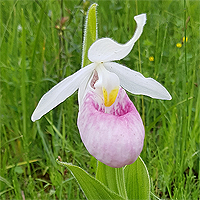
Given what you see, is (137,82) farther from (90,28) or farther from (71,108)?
(71,108)

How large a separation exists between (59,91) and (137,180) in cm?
42

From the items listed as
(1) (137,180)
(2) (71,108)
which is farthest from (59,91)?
(2) (71,108)

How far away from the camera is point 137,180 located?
0.94m

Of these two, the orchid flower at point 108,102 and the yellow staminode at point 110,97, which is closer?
the orchid flower at point 108,102

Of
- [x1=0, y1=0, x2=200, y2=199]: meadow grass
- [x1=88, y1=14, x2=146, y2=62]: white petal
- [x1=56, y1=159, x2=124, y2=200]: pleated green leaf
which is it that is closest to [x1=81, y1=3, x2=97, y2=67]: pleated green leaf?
[x1=88, y1=14, x2=146, y2=62]: white petal

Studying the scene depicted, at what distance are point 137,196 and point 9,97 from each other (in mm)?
949

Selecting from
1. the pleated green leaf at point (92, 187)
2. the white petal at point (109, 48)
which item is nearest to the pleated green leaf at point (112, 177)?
the pleated green leaf at point (92, 187)

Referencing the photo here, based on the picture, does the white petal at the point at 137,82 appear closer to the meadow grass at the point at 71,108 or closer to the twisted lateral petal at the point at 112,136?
the twisted lateral petal at the point at 112,136

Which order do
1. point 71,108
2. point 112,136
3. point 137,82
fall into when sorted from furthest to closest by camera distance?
point 71,108 → point 137,82 → point 112,136

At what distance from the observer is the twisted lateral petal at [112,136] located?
69 cm

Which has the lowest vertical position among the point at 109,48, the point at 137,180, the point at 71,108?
the point at 137,180

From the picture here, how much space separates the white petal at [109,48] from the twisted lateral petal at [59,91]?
60 millimetres

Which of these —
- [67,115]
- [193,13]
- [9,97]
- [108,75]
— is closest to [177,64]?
[193,13]

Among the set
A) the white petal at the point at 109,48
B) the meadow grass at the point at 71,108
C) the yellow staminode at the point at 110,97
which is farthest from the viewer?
the meadow grass at the point at 71,108
